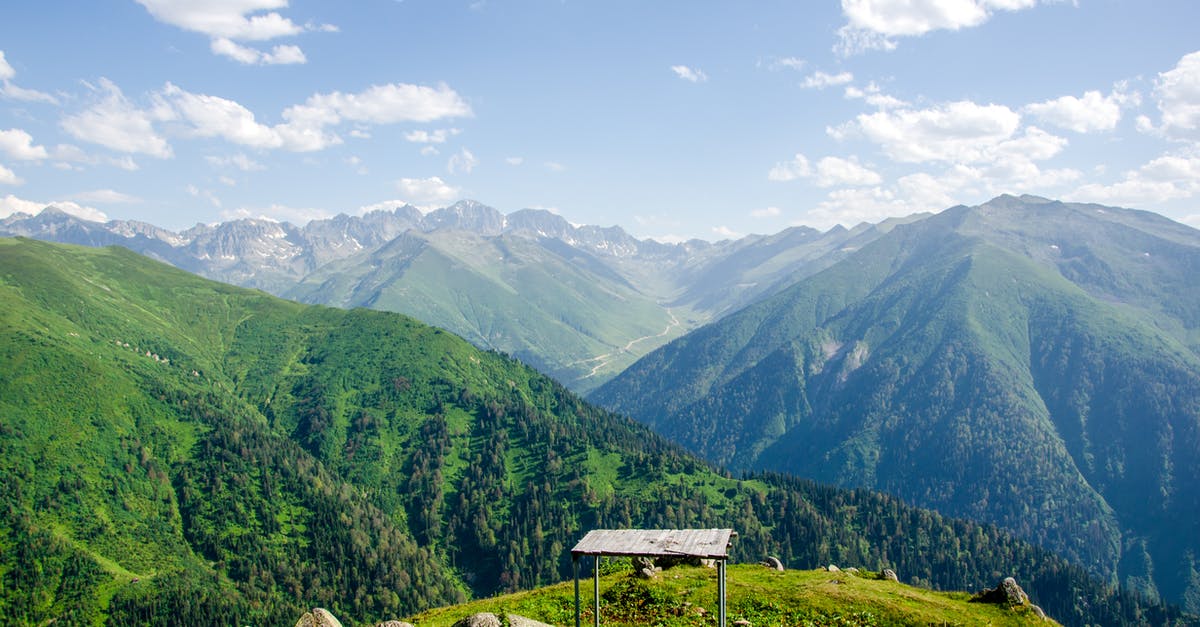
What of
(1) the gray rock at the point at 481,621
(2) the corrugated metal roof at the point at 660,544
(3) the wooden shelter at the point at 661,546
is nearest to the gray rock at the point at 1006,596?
(3) the wooden shelter at the point at 661,546

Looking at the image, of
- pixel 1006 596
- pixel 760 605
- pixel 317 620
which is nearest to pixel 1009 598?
pixel 1006 596

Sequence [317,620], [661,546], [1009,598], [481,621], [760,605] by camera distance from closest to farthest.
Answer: [661,546], [481,621], [317,620], [760,605], [1009,598]

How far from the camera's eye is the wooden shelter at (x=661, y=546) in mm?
37916

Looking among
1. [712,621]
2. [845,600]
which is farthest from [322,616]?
[845,600]

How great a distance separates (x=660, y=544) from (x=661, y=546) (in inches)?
17.3

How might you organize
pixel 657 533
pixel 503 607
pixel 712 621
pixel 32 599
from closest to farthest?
1. pixel 657 533
2. pixel 712 621
3. pixel 503 607
4. pixel 32 599

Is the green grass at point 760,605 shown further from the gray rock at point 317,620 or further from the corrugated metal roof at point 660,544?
the corrugated metal roof at point 660,544

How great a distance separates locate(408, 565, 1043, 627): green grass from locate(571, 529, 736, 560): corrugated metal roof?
14503 millimetres

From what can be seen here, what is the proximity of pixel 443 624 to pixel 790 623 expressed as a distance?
2821cm

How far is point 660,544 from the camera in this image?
131ft

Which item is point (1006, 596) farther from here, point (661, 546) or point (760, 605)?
point (661, 546)

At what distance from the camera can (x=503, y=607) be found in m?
61.3

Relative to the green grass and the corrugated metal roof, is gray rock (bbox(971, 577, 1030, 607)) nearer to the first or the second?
the green grass

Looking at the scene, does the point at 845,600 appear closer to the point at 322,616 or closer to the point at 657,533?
the point at 657,533
